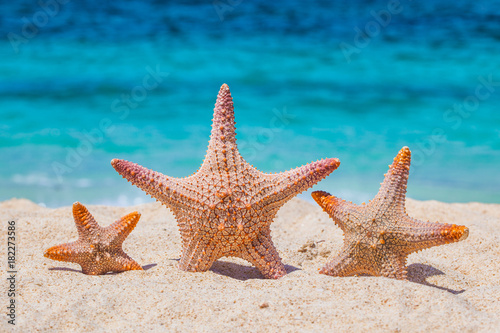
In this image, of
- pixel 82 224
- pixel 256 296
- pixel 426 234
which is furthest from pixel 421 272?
pixel 82 224

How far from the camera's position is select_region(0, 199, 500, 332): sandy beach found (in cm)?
323

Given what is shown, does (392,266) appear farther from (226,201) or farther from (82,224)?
(82,224)

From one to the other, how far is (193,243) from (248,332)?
1.24 m

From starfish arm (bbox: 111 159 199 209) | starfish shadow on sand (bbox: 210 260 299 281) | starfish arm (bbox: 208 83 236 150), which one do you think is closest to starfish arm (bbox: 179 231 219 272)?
starfish shadow on sand (bbox: 210 260 299 281)

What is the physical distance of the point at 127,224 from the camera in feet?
14.3

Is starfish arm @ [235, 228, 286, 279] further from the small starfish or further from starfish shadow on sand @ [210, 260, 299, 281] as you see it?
the small starfish

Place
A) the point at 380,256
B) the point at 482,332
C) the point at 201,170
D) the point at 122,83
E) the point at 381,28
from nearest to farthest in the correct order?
the point at 482,332, the point at 380,256, the point at 201,170, the point at 122,83, the point at 381,28

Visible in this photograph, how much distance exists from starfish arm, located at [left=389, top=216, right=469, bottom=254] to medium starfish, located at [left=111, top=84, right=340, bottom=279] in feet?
2.58

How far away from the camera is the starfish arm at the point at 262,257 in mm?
4191

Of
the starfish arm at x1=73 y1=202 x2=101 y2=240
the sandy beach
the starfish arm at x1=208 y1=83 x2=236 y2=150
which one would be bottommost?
the sandy beach

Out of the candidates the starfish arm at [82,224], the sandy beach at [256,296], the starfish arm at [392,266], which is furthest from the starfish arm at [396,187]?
the starfish arm at [82,224]

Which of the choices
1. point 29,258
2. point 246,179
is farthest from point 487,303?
point 29,258

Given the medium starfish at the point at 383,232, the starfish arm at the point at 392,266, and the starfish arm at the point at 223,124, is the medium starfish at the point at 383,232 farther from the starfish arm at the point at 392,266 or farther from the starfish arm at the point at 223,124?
the starfish arm at the point at 223,124

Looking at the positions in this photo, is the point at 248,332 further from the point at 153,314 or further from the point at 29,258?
the point at 29,258
